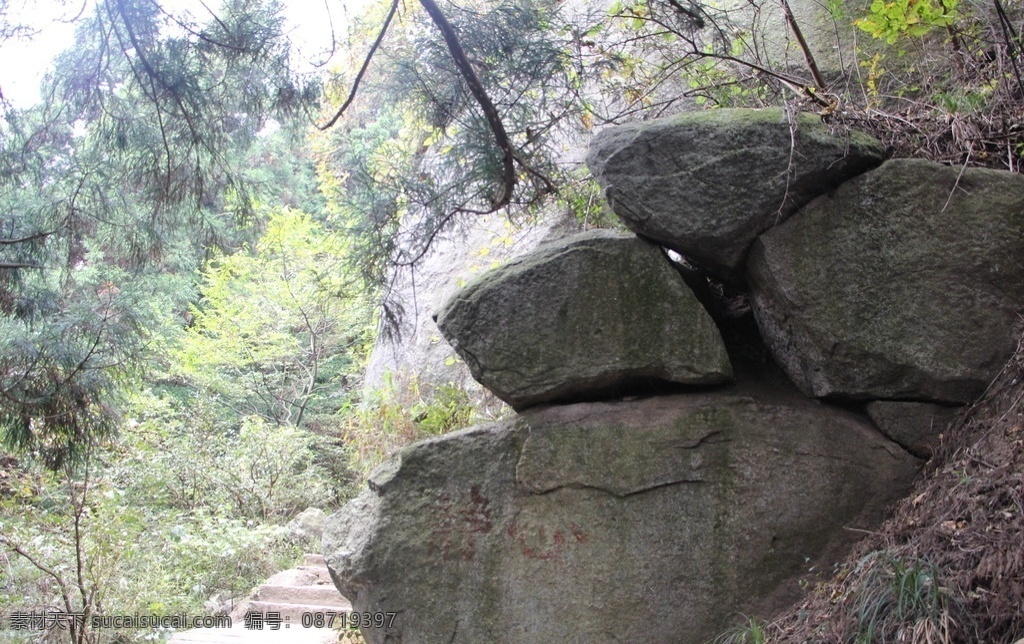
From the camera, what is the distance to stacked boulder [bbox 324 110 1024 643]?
3.56m

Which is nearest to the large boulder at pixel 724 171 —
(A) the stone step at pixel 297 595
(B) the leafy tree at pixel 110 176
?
(B) the leafy tree at pixel 110 176

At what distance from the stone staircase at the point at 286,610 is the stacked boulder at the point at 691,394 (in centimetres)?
259

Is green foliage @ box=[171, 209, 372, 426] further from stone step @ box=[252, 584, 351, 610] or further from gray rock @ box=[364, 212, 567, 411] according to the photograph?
stone step @ box=[252, 584, 351, 610]

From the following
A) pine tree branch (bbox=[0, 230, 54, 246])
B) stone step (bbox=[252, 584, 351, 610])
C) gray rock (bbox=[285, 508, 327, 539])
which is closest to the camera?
pine tree branch (bbox=[0, 230, 54, 246])

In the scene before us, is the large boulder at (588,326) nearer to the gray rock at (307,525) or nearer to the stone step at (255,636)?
the stone step at (255,636)

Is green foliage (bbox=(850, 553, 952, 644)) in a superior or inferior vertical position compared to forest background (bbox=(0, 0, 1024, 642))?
inferior

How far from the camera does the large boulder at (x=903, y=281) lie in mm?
3498

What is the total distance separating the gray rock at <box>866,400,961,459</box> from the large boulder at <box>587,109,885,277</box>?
0.98m

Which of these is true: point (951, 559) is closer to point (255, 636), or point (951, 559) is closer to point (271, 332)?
point (255, 636)

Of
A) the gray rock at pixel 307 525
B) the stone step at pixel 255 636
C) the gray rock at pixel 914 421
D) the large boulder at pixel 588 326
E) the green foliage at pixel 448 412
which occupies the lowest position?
the stone step at pixel 255 636

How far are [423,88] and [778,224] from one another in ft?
6.74

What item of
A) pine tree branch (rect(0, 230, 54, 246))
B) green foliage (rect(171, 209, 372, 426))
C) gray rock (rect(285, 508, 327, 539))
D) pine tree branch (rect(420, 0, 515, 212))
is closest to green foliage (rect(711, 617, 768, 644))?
pine tree branch (rect(420, 0, 515, 212))

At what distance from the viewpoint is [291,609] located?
22.1 ft

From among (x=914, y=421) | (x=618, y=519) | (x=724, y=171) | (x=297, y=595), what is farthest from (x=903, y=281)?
(x=297, y=595)
